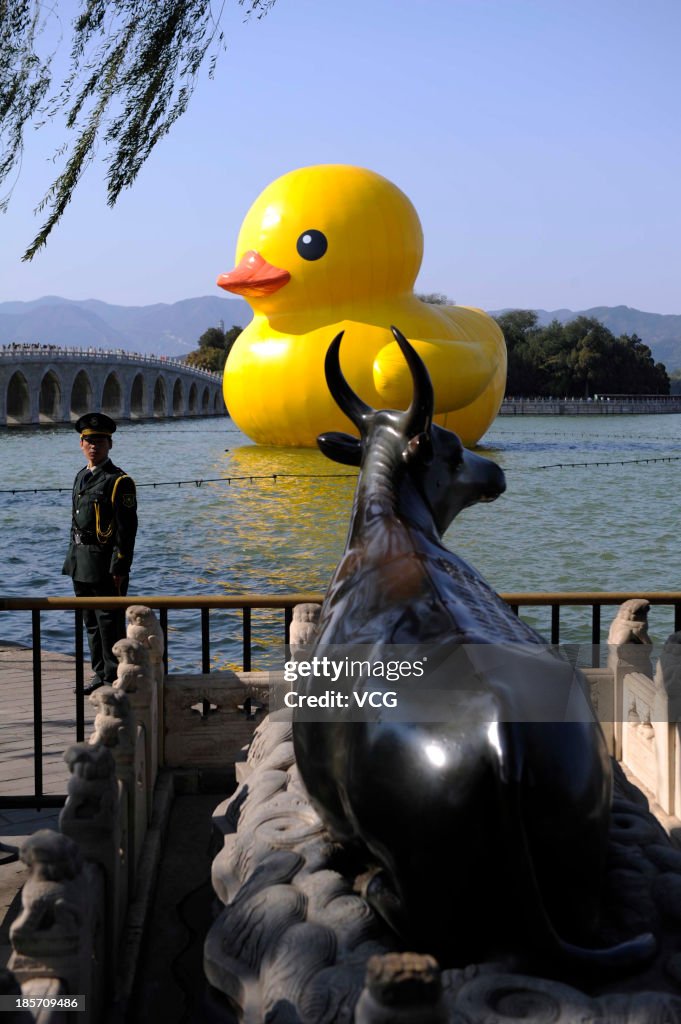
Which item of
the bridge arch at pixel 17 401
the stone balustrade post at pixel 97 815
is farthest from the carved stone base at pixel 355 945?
the bridge arch at pixel 17 401

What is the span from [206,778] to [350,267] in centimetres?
1377

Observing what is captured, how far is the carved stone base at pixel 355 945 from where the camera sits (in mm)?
1843

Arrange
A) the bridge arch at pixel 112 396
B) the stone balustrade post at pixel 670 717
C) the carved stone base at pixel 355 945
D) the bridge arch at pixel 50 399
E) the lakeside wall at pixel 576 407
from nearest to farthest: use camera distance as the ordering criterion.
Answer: the carved stone base at pixel 355 945 < the stone balustrade post at pixel 670 717 < the bridge arch at pixel 50 399 < the bridge arch at pixel 112 396 < the lakeside wall at pixel 576 407

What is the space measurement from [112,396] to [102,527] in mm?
44695

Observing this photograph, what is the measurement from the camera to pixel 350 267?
54.9 feet

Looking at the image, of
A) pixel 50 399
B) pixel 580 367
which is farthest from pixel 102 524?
pixel 580 367

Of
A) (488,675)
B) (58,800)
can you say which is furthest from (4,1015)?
(58,800)

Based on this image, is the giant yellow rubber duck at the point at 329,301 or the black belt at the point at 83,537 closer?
the black belt at the point at 83,537

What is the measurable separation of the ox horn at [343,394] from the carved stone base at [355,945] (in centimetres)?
108

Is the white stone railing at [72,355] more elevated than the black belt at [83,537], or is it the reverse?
the white stone railing at [72,355]

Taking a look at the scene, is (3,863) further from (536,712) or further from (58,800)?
(536,712)

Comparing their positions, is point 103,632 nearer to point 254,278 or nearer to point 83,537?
point 83,537

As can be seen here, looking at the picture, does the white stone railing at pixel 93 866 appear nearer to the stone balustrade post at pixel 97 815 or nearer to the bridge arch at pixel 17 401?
the stone balustrade post at pixel 97 815

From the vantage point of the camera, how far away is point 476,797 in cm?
189
